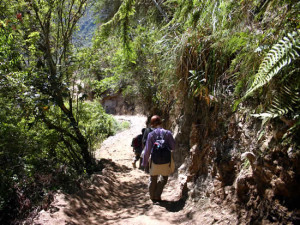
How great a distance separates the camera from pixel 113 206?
5.30m

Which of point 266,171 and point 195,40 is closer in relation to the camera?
point 266,171

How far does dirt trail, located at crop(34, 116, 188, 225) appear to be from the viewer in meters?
3.93

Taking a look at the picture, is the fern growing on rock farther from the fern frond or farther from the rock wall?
the rock wall

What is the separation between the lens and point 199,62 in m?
4.40

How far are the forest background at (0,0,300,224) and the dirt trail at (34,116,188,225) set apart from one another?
17.8 inches

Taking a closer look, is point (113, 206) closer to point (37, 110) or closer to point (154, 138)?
point (154, 138)

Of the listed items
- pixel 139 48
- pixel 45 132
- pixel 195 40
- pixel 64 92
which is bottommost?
pixel 45 132

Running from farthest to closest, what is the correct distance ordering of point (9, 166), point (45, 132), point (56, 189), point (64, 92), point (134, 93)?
point (134, 93)
point (45, 132)
point (64, 92)
point (56, 189)
point (9, 166)

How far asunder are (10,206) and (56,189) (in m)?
0.92

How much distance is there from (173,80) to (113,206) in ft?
9.51

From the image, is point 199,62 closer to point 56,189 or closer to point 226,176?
point 226,176

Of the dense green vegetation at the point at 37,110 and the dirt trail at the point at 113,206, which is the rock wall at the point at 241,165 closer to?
the dirt trail at the point at 113,206

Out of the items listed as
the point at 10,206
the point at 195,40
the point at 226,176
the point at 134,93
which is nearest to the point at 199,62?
the point at 195,40

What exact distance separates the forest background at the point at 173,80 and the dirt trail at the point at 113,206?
1.48 feet
